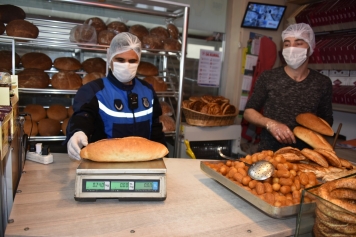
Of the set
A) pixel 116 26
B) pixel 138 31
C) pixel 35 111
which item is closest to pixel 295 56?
pixel 138 31

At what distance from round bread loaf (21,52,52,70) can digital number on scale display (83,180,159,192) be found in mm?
2075

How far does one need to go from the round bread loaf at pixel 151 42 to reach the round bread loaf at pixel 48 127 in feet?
3.72

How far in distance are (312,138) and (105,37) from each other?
1.98m

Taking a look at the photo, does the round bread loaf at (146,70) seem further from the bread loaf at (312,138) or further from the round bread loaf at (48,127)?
the bread loaf at (312,138)

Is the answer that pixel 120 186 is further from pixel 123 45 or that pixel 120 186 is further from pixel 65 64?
pixel 65 64

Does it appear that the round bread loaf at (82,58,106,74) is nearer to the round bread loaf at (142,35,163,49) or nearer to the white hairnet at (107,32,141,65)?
the round bread loaf at (142,35,163,49)

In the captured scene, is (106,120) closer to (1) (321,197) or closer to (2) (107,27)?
(1) (321,197)

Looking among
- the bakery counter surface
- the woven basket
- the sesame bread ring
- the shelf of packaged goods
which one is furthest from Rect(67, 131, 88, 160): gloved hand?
the shelf of packaged goods

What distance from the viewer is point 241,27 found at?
3635 millimetres

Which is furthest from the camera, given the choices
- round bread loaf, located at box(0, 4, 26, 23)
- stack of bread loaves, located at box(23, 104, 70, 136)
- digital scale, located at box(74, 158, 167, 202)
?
stack of bread loaves, located at box(23, 104, 70, 136)

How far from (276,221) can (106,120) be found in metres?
1.09

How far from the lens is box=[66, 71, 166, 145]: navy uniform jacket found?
1.64m

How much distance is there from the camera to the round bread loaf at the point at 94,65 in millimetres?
2920

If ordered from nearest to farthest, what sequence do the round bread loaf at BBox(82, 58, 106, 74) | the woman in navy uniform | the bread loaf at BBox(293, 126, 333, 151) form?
1. the bread loaf at BBox(293, 126, 333, 151)
2. the woman in navy uniform
3. the round bread loaf at BBox(82, 58, 106, 74)
